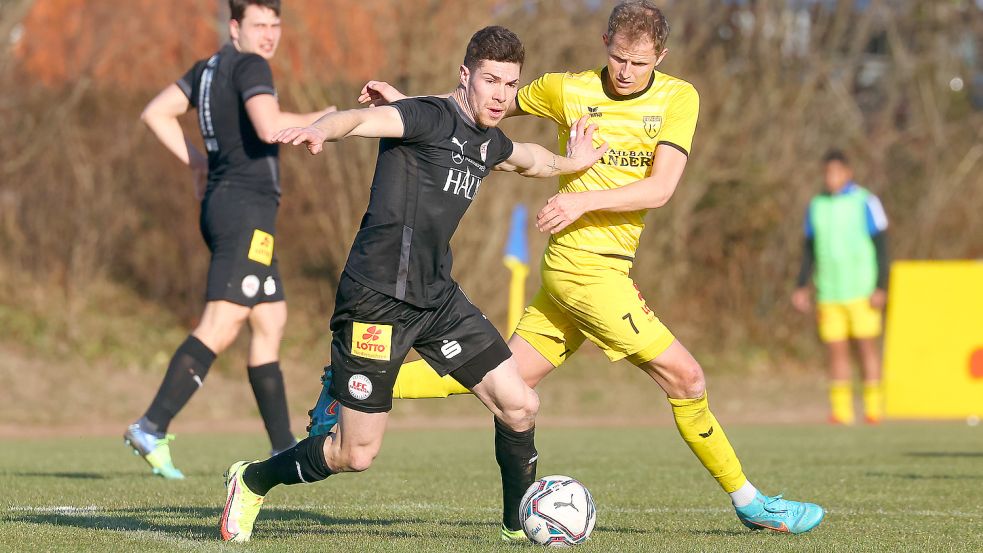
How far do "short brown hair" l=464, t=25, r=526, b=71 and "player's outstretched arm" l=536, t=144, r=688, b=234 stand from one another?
0.61m

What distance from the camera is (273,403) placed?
7.29 metres

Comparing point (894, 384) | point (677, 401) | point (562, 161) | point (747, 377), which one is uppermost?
point (562, 161)

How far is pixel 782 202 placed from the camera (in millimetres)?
18641

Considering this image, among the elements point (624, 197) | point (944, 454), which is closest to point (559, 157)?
point (624, 197)

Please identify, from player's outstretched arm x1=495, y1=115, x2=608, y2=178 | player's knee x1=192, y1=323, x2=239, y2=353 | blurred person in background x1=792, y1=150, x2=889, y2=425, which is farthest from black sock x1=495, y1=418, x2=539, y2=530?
blurred person in background x1=792, y1=150, x2=889, y2=425

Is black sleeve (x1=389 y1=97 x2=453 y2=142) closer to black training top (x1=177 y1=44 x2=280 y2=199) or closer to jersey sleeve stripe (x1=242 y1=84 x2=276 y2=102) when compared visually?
jersey sleeve stripe (x1=242 y1=84 x2=276 y2=102)

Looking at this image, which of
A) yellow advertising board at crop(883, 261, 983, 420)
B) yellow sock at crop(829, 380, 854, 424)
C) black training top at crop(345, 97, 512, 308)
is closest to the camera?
black training top at crop(345, 97, 512, 308)

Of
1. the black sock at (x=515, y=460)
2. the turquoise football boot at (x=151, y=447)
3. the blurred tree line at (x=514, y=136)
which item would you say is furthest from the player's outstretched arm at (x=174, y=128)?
the blurred tree line at (x=514, y=136)

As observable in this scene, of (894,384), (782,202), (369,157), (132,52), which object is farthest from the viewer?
(782,202)

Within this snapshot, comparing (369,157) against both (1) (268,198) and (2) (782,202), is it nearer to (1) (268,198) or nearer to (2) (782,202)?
(2) (782,202)

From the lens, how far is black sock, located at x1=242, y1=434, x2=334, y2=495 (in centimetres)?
506

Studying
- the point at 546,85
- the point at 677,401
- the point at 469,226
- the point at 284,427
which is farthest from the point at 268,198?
the point at 469,226

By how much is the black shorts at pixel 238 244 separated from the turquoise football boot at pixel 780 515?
118 inches

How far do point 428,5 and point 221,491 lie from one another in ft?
32.3
